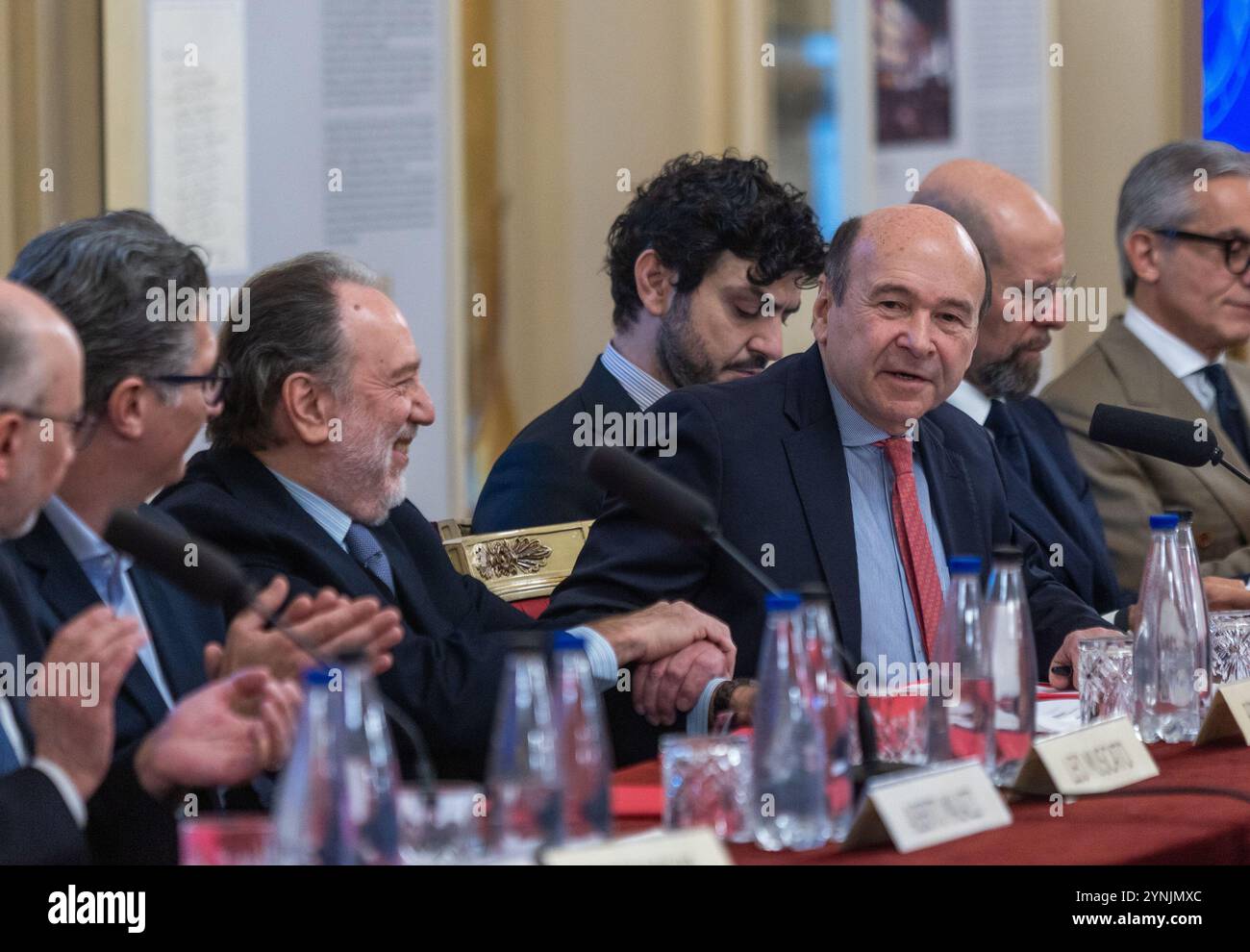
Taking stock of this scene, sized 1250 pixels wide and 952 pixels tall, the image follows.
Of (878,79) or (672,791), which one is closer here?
(672,791)

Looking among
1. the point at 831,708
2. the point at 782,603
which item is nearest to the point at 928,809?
the point at 831,708

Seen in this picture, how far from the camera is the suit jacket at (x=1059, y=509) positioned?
362 centimetres

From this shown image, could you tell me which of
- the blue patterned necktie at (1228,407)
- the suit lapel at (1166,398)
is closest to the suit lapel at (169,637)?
the suit lapel at (1166,398)

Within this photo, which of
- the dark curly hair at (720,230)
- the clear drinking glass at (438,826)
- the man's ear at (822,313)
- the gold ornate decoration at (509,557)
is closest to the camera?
the clear drinking glass at (438,826)

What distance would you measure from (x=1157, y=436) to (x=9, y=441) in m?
1.67

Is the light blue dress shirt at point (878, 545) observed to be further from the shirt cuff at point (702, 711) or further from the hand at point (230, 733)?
the hand at point (230, 733)

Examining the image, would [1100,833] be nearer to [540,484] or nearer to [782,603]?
[782,603]

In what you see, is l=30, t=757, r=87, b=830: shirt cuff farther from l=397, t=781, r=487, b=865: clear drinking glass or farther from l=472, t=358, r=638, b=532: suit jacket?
l=472, t=358, r=638, b=532: suit jacket

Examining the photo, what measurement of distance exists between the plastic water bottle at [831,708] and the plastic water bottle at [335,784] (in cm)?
52

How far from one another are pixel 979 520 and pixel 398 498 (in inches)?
40.3

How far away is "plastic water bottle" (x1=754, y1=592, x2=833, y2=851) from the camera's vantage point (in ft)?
5.60

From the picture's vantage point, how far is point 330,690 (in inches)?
54.2
